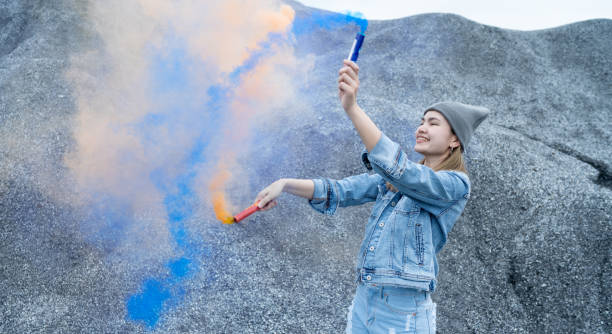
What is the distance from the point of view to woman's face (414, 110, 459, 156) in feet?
7.50

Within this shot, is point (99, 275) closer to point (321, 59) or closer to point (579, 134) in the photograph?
point (321, 59)

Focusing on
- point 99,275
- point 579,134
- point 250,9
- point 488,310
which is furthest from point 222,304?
point 579,134

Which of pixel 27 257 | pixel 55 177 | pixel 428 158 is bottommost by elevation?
pixel 27 257

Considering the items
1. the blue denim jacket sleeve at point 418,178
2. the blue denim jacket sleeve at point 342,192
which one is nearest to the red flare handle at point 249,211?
the blue denim jacket sleeve at point 342,192

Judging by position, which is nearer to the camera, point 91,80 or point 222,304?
point 222,304

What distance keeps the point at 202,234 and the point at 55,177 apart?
187cm

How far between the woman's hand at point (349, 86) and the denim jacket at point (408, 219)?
21 cm

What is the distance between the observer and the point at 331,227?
507cm

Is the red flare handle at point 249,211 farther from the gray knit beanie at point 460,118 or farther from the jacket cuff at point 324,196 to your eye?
the gray knit beanie at point 460,118

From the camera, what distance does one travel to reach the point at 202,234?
15.4 feet

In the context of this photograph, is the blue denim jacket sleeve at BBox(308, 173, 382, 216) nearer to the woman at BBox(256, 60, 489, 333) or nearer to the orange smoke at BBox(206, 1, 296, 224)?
the woman at BBox(256, 60, 489, 333)

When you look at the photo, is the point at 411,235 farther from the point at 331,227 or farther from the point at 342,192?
the point at 331,227

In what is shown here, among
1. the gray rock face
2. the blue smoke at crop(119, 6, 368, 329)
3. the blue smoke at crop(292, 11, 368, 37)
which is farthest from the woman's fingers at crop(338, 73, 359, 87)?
the blue smoke at crop(292, 11, 368, 37)

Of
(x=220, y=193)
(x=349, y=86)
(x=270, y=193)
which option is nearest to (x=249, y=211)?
(x=270, y=193)
